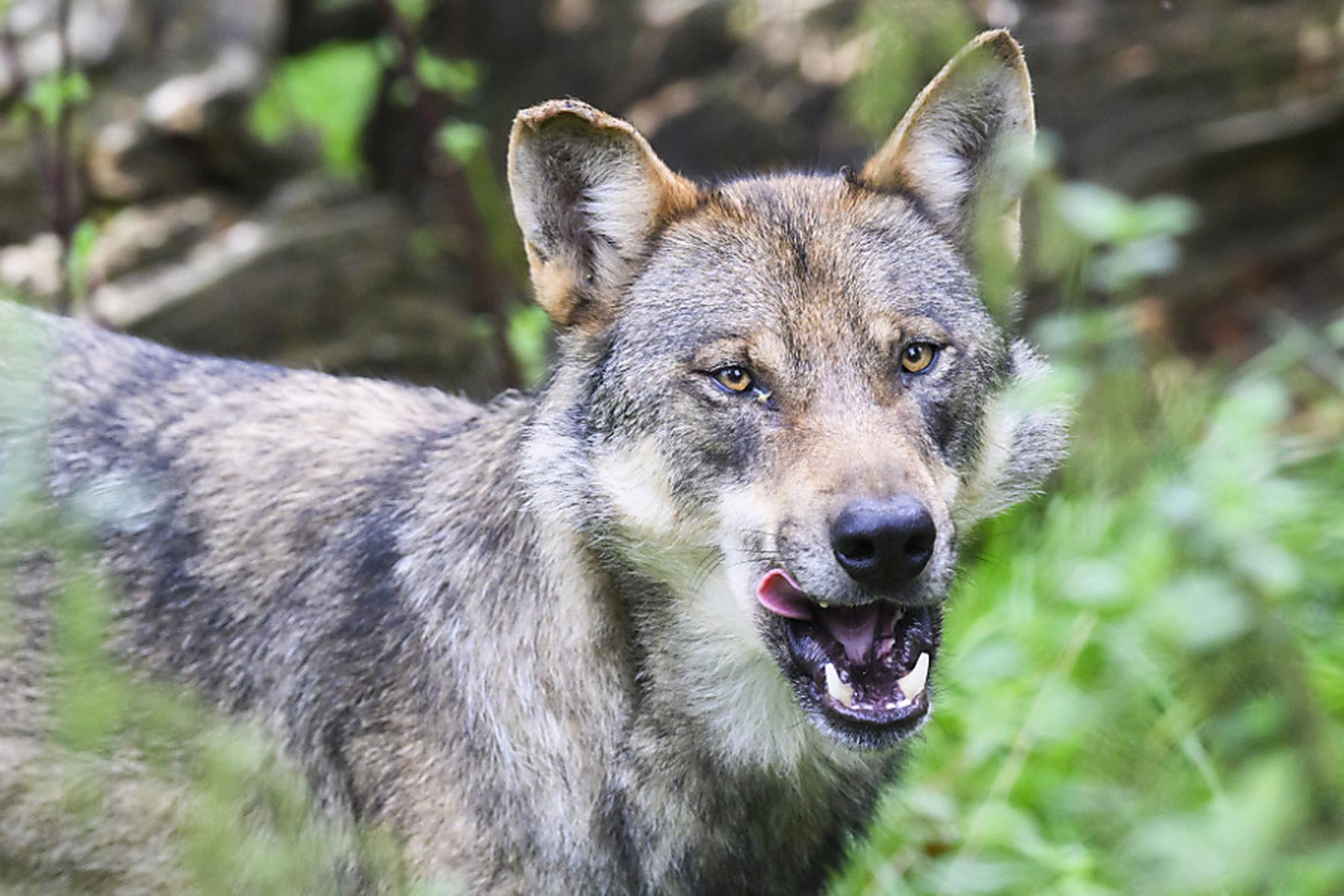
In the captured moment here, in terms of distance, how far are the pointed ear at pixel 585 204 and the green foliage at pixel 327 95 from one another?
3.17 meters

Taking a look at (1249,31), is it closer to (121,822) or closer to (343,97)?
(343,97)

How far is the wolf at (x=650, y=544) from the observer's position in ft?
10.7

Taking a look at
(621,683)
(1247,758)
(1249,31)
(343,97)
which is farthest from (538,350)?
(1249,31)

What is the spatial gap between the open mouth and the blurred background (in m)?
0.46

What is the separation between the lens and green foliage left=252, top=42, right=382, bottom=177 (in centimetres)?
654

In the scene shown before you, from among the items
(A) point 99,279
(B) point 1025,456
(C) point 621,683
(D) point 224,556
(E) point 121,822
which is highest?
(A) point 99,279

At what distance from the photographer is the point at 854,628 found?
324 cm

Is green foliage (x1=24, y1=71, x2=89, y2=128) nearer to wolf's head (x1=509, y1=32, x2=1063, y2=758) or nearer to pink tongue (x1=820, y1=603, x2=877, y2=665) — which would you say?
wolf's head (x1=509, y1=32, x2=1063, y2=758)

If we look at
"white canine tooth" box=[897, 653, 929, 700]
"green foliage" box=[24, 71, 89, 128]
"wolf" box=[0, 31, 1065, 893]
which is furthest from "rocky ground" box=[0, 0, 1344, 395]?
"white canine tooth" box=[897, 653, 929, 700]

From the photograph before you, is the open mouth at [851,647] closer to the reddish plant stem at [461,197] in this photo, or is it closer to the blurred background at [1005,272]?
the blurred background at [1005,272]

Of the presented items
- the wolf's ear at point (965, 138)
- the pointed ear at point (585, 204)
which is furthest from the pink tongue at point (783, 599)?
the wolf's ear at point (965, 138)

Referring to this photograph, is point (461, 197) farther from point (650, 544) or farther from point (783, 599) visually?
point (783, 599)

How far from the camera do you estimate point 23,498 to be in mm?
3424

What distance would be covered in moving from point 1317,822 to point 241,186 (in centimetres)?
709
